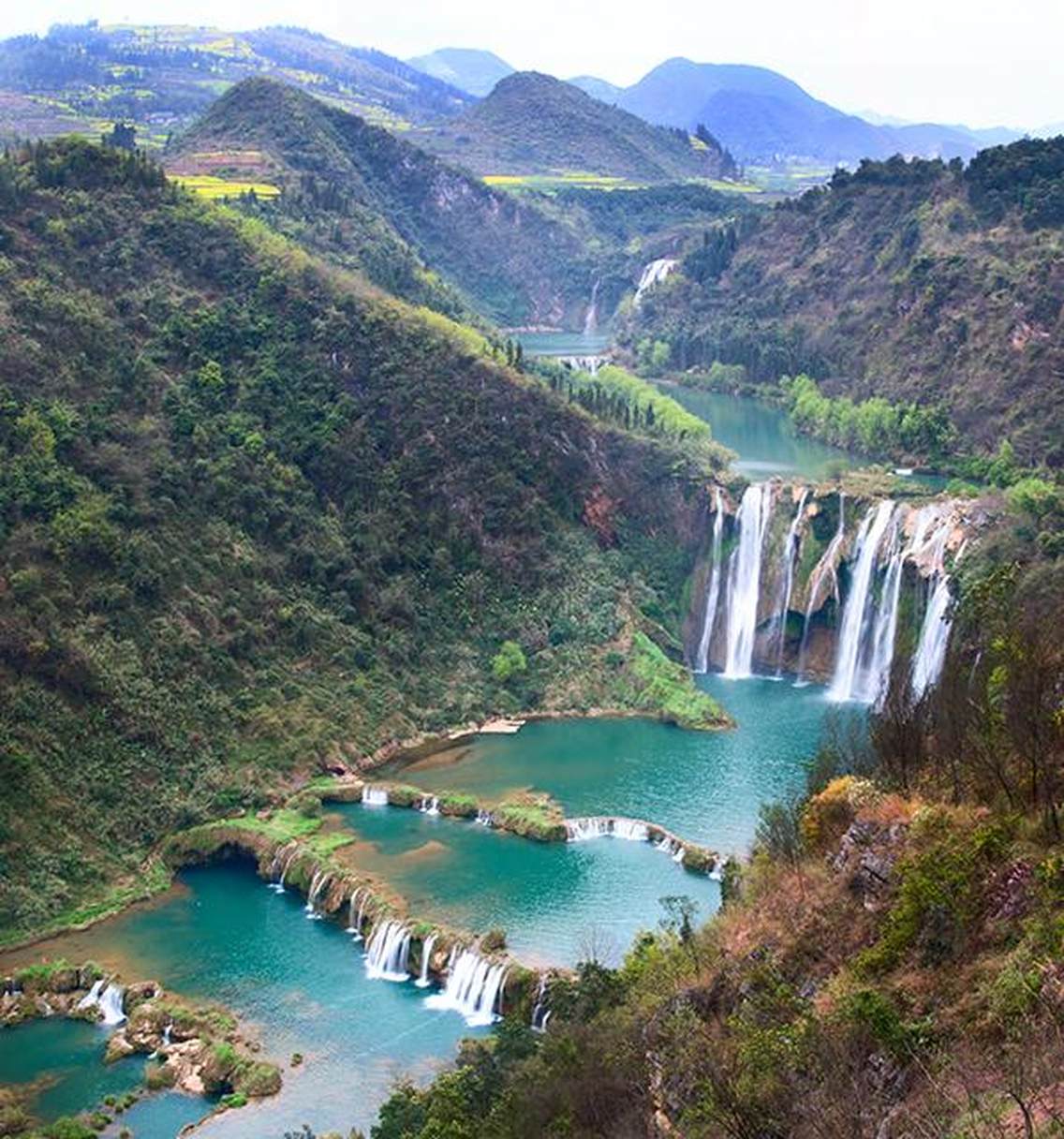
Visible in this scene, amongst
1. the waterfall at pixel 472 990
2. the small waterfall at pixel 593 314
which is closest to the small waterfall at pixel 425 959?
the waterfall at pixel 472 990

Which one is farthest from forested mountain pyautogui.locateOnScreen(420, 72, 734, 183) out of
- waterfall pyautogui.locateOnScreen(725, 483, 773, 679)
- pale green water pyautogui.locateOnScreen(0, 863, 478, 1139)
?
pale green water pyautogui.locateOnScreen(0, 863, 478, 1139)

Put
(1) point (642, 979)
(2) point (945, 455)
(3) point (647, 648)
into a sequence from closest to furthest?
(1) point (642, 979), (3) point (647, 648), (2) point (945, 455)

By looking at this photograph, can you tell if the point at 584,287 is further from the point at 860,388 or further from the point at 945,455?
the point at 945,455

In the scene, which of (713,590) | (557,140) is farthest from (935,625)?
(557,140)

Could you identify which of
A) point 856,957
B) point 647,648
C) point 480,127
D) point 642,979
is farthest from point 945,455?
point 480,127

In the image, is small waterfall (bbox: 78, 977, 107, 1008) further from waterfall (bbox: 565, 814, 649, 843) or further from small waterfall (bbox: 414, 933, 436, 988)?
waterfall (bbox: 565, 814, 649, 843)

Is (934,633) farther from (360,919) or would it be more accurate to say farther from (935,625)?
(360,919)

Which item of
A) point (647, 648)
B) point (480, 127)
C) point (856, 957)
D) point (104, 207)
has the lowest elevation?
point (647, 648)
